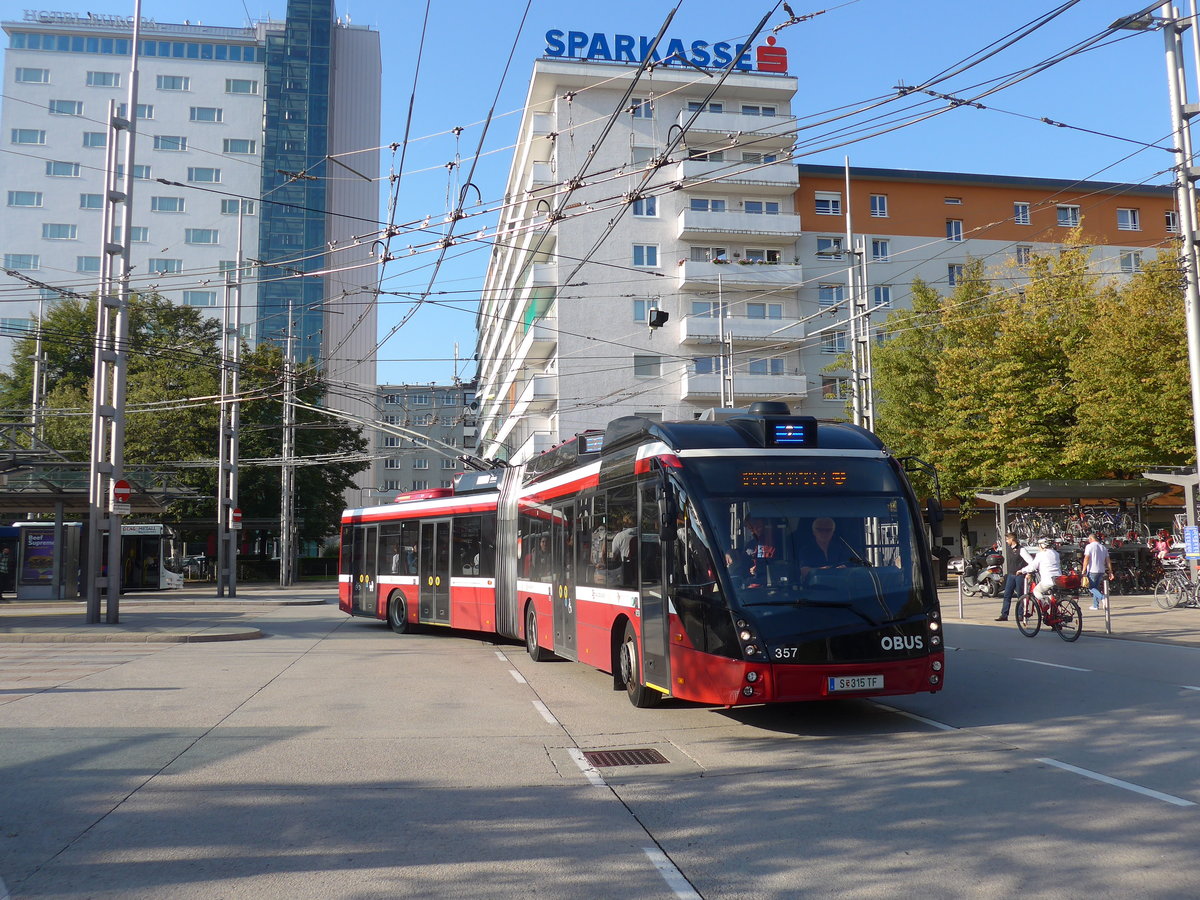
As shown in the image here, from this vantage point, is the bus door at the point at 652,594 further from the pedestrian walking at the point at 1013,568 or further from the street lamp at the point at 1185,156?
the street lamp at the point at 1185,156

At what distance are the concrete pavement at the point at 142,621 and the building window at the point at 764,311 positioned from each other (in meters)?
25.1

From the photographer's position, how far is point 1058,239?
53094 mm

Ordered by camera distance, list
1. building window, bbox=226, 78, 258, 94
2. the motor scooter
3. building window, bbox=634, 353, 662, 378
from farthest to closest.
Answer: building window, bbox=226, 78, 258, 94, building window, bbox=634, 353, 662, 378, the motor scooter

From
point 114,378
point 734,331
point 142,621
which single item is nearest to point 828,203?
point 734,331

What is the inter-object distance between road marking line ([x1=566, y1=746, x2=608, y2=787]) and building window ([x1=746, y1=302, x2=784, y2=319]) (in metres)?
43.9

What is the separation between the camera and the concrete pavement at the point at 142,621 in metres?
20.2

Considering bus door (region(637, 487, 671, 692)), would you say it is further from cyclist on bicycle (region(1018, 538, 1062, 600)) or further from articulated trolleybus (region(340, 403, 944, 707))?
cyclist on bicycle (region(1018, 538, 1062, 600))

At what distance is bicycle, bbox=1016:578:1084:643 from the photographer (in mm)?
16938

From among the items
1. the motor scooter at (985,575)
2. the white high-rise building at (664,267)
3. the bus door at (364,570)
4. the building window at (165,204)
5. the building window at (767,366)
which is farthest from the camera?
the building window at (165,204)

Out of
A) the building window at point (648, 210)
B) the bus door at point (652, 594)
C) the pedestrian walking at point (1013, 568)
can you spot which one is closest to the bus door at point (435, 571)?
the bus door at point (652, 594)

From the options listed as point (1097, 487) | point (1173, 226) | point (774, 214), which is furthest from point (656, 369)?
point (1173, 226)

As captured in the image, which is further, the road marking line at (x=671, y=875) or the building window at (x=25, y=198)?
the building window at (x=25, y=198)

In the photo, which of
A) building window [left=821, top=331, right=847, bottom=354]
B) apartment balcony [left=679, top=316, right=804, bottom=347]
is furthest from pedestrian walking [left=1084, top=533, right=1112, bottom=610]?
building window [left=821, top=331, right=847, bottom=354]

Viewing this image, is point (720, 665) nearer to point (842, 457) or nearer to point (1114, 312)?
point (842, 457)
